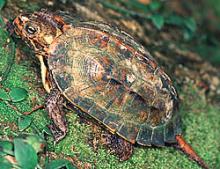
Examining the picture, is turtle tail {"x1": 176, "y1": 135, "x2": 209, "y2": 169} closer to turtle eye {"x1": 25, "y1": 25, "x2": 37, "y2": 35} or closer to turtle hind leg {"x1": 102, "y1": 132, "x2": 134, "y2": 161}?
turtle hind leg {"x1": 102, "y1": 132, "x2": 134, "y2": 161}

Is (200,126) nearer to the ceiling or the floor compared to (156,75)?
nearer to the floor

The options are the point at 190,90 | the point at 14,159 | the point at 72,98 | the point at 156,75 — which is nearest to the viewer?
the point at 14,159

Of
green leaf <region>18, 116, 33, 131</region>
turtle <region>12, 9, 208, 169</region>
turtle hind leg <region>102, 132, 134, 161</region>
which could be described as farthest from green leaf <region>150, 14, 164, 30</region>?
green leaf <region>18, 116, 33, 131</region>

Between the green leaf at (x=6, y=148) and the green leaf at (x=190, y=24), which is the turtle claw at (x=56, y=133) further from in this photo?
the green leaf at (x=190, y=24)

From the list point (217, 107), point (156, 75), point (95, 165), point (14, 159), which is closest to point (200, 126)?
point (217, 107)

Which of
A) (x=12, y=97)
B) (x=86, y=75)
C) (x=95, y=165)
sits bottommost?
(x=95, y=165)

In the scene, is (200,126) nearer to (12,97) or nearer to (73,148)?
(73,148)

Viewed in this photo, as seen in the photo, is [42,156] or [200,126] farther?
[200,126]
